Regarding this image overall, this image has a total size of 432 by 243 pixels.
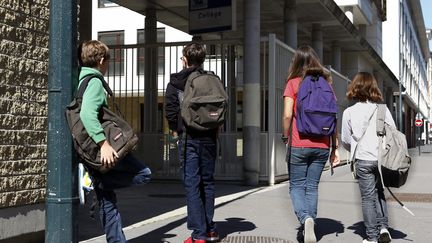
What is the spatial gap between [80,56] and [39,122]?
4.24 feet

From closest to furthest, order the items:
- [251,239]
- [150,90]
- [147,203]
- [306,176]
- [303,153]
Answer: [303,153], [306,176], [251,239], [147,203], [150,90]

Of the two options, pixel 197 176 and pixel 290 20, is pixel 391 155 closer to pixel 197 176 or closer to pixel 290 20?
pixel 197 176

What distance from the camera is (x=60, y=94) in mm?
4051

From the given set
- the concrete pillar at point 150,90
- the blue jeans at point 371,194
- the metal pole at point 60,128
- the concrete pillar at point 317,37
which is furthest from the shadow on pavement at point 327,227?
the concrete pillar at point 317,37

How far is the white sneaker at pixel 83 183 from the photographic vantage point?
4.30 meters

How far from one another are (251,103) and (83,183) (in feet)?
29.8

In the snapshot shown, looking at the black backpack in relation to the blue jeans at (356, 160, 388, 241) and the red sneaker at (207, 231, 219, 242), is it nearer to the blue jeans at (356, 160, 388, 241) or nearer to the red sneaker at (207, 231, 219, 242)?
the red sneaker at (207, 231, 219, 242)

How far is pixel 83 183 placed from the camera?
174 inches

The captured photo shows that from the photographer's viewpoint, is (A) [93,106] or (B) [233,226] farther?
(B) [233,226]

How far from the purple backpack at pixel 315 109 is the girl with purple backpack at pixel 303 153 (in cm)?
9

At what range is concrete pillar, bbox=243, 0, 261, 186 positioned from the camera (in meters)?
13.1

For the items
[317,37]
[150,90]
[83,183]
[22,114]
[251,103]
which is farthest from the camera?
[317,37]

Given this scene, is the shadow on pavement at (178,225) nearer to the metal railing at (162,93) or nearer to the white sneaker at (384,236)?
the white sneaker at (384,236)

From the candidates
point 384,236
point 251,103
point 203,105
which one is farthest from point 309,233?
point 251,103
